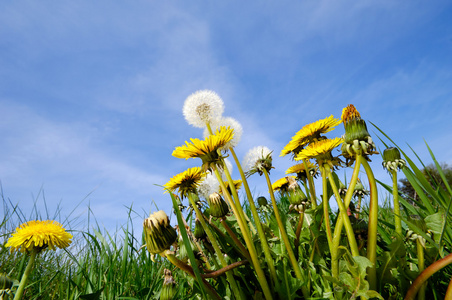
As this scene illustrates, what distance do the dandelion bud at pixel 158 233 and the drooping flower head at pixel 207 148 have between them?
12.8 inches

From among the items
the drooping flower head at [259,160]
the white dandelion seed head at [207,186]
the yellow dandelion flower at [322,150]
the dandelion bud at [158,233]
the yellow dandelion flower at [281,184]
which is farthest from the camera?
the white dandelion seed head at [207,186]

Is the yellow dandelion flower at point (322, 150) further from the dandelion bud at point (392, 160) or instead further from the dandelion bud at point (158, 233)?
the dandelion bud at point (158, 233)

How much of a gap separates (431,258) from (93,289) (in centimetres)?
176

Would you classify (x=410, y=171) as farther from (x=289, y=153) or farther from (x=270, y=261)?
(x=270, y=261)

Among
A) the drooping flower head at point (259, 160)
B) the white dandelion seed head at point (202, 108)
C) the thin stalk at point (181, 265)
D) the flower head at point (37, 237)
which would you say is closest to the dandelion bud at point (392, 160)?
the drooping flower head at point (259, 160)

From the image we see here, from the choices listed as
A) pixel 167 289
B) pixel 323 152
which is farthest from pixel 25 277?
pixel 323 152

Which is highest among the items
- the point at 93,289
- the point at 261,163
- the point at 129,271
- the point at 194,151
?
the point at 261,163

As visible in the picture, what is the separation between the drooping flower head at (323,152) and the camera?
4.54ft

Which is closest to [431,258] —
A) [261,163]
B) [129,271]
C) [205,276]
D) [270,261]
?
[270,261]

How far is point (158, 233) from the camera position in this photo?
1.23m

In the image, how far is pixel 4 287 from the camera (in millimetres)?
1538

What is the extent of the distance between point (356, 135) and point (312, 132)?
0.37 meters

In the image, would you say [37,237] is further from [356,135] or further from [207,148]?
[356,135]

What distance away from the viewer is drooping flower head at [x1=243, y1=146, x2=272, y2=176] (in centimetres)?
192
